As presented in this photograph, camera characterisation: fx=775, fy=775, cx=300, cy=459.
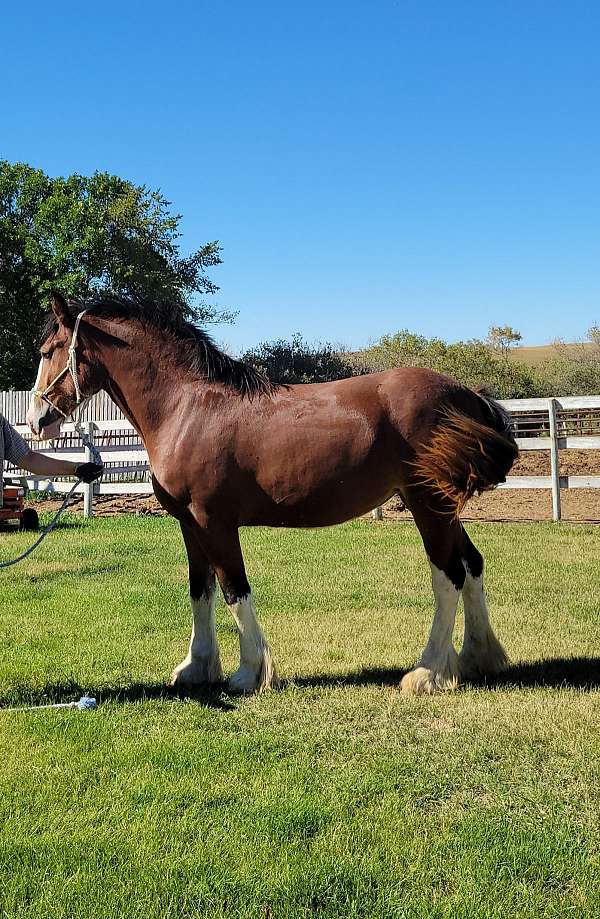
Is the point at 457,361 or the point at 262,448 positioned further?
the point at 457,361

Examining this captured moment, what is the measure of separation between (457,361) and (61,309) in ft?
106

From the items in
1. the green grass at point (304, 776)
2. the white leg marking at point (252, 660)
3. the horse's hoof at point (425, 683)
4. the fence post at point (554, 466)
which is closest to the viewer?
the green grass at point (304, 776)

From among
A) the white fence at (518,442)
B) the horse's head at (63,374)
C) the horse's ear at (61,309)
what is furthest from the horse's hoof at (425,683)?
the white fence at (518,442)

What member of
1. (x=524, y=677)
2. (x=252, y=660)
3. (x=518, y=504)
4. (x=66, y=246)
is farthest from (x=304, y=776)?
(x=66, y=246)

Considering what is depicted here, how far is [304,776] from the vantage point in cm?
360

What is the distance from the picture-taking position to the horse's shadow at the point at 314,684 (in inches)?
189

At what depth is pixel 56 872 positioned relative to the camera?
111 inches

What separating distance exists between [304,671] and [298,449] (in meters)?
1.60

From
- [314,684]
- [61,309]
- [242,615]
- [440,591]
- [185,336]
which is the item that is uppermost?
[61,309]

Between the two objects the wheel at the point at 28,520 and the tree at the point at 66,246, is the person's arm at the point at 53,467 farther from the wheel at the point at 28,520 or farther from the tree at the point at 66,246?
the tree at the point at 66,246

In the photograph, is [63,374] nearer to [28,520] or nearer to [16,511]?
[16,511]

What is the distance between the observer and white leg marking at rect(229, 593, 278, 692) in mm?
4844

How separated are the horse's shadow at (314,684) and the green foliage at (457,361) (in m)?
26.4

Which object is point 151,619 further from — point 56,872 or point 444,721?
point 56,872
